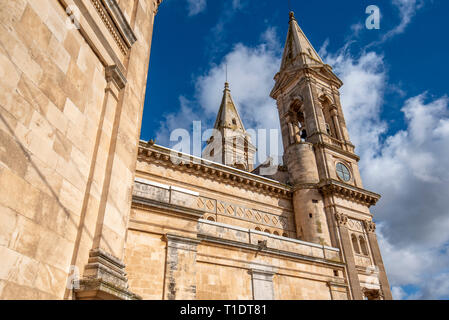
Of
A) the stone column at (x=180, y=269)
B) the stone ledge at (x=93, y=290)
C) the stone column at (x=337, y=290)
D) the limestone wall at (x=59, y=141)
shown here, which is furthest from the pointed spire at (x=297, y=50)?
the stone ledge at (x=93, y=290)

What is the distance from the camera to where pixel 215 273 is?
13477mm

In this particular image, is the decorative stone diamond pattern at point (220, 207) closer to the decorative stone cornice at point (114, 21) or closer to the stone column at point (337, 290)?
the stone column at point (337, 290)

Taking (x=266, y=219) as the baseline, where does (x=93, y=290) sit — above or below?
below

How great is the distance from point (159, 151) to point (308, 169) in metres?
12.1

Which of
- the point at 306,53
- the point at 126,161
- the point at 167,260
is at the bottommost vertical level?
the point at 167,260

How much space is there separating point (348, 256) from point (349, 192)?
17.4ft

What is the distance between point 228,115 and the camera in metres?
44.8

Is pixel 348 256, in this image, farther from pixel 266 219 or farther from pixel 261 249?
pixel 261 249

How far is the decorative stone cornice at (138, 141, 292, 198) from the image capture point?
21.6 m

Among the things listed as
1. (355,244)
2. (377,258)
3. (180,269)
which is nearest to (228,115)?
(355,244)

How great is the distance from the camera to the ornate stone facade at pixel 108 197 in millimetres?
4785

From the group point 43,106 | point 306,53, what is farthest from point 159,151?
point 306,53

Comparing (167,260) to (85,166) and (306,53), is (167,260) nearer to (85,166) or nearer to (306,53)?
(85,166)
